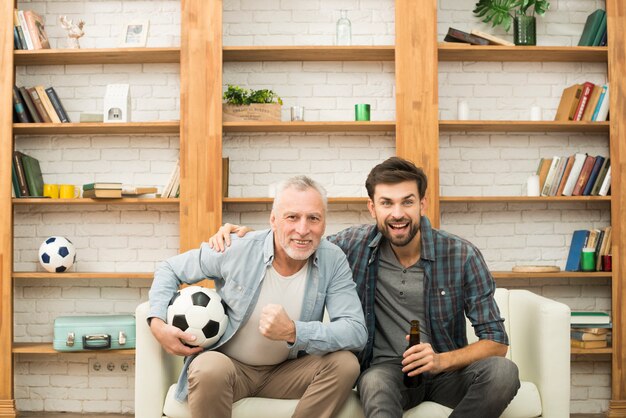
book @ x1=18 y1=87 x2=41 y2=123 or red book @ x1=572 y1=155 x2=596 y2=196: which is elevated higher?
book @ x1=18 y1=87 x2=41 y2=123

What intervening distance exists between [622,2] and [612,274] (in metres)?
1.57

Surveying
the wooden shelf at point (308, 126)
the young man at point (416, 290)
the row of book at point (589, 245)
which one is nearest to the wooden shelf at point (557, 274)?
the row of book at point (589, 245)

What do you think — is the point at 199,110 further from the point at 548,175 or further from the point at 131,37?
the point at 548,175

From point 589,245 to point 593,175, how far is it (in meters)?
0.42

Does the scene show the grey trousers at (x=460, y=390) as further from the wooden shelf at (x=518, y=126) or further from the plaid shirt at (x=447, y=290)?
the wooden shelf at (x=518, y=126)

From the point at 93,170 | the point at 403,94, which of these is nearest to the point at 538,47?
the point at 403,94

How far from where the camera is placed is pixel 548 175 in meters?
4.32

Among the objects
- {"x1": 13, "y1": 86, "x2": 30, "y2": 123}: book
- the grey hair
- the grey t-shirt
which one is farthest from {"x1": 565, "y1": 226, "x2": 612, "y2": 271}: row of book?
{"x1": 13, "y1": 86, "x2": 30, "y2": 123}: book

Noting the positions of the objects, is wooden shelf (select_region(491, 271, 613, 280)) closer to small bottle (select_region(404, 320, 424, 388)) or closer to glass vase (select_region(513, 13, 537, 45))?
glass vase (select_region(513, 13, 537, 45))

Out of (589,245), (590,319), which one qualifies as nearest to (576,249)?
(589,245)

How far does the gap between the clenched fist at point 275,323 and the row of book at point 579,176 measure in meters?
2.42

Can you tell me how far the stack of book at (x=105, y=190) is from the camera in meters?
4.22

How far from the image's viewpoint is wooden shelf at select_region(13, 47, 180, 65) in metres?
4.27

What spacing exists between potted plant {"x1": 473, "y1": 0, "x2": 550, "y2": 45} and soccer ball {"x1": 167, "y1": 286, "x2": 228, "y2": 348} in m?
2.73
